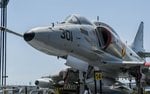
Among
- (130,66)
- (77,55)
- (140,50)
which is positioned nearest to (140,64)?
(130,66)

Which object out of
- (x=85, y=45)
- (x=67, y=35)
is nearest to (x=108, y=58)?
(x=85, y=45)

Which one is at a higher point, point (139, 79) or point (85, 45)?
point (85, 45)

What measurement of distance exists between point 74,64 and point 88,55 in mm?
1737

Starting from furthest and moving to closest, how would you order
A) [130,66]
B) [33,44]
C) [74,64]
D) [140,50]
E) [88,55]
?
[140,50] < [130,66] < [88,55] < [74,64] < [33,44]

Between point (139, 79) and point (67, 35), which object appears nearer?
point (67, 35)

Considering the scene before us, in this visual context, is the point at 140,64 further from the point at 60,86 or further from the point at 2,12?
the point at 2,12

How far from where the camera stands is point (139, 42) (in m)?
38.1

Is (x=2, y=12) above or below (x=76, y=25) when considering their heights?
above

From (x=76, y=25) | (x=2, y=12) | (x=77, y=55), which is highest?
(x=2, y=12)

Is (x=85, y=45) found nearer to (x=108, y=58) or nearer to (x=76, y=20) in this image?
(x=76, y=20)

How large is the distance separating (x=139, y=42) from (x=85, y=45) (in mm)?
19241

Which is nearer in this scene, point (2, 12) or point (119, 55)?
point (119, 55)

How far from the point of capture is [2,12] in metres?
27.9

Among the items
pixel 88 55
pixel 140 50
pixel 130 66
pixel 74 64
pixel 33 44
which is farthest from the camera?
pixel 140 50
